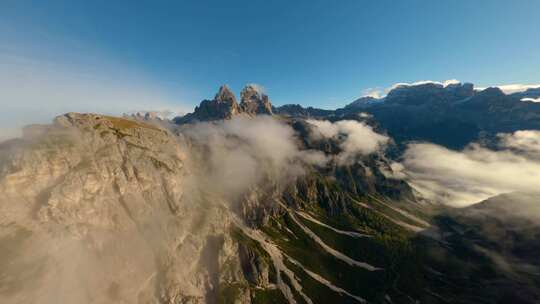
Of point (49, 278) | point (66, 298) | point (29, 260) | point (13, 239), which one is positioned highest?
point (13, 239)

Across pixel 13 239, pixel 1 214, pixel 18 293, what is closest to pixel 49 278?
pixel 18 293

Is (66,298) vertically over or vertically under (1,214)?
under

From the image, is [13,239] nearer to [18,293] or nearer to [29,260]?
[29,260]

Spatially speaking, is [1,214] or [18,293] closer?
[18,293]

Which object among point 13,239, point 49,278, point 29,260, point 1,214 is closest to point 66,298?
point 49,278

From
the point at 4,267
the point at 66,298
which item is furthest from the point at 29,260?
the point at 66,298

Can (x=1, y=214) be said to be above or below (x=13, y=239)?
above

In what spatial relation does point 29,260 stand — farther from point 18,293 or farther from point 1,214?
point 1,214

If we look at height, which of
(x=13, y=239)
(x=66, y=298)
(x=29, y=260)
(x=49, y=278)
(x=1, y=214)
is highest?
(x=1, y=214)

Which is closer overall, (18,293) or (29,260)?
(18,293)
